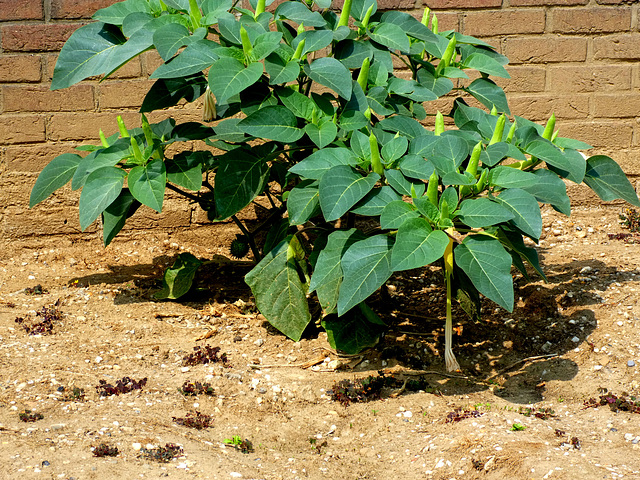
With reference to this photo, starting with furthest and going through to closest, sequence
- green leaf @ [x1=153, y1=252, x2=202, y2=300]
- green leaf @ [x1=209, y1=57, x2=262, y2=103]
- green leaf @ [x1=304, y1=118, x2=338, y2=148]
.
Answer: green leaf @ [x1=153, y1=252, x2=202, y2=300]
green leaf @ [x1=304, y1=118, x2=338, y2=148]
green leaf @ [x1=209, y1=57, x2=262, y2=103]

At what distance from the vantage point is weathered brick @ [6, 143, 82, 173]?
3354mm

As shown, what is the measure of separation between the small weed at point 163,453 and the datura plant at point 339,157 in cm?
61

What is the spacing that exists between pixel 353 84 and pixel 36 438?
58.9 inches

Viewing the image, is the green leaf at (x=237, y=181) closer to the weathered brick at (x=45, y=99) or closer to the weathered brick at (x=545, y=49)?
the weathered brick at (x=45, y=99)

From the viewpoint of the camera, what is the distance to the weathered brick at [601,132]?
3.59 metres

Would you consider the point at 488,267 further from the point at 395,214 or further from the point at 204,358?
the point at 204,358

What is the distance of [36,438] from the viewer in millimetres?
1889

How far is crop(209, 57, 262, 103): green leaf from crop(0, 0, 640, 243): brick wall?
1.35 metres

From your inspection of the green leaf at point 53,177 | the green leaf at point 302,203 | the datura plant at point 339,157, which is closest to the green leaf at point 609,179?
the datura plant at point 339,157

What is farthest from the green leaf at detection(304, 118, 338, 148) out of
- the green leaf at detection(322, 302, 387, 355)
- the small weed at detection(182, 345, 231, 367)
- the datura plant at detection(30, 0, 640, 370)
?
the small weed at detection(182, 345, 231, 367)

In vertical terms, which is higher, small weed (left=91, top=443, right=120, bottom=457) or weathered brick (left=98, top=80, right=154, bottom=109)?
weathered brick (left=98, top=80, right=154, bottom=109)

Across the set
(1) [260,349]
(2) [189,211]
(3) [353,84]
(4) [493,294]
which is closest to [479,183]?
(4) [493,294]

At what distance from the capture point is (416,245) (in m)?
1.87

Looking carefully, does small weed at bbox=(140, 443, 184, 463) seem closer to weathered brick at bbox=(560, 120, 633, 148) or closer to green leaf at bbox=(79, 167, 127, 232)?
green leaf at bbox=(79, 167, 127, 232)
